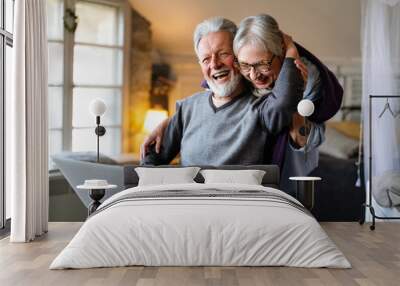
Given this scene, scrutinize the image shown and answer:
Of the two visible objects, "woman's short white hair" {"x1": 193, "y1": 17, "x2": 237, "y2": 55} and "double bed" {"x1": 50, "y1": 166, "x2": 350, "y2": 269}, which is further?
"woman's short white hair" {"x1": 193, "y1": 17, "x2": 237, "y2": 55}

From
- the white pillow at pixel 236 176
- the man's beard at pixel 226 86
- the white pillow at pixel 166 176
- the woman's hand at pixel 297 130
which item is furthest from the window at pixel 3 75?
the woman's hand at pixel 297 130

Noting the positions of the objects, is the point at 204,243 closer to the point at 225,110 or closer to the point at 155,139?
the point at 225,110

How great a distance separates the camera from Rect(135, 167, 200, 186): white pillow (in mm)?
6309

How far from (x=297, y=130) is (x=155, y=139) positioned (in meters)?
1.60

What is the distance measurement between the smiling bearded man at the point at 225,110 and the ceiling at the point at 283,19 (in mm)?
158

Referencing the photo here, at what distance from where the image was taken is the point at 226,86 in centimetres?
675

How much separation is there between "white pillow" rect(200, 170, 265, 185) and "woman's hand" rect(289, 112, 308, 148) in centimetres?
62

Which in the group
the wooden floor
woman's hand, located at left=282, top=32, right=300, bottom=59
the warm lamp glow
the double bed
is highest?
woman's hand, located at left=282, top=32, right=300, bottom=59

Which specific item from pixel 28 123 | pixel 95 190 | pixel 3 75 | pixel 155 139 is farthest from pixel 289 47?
pixel 3 75

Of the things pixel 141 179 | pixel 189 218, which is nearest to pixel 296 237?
pixel 189 218

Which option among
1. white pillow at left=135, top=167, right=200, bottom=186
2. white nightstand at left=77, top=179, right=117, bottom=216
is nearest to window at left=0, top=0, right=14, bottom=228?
white nightstand at left=77, top=179, right=117, bottom=216

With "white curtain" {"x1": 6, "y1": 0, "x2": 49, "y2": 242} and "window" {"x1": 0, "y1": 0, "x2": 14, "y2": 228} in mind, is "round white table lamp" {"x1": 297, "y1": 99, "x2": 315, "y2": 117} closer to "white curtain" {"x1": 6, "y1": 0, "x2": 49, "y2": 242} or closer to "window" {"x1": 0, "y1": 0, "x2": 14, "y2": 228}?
"white curtain" {"x1": 6, "y1": 0, "x2": 49, "y2": 242}

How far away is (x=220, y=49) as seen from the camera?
6.77 meters

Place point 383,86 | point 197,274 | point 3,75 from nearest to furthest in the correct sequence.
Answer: point 197,274
point 3,75
point 383,86
